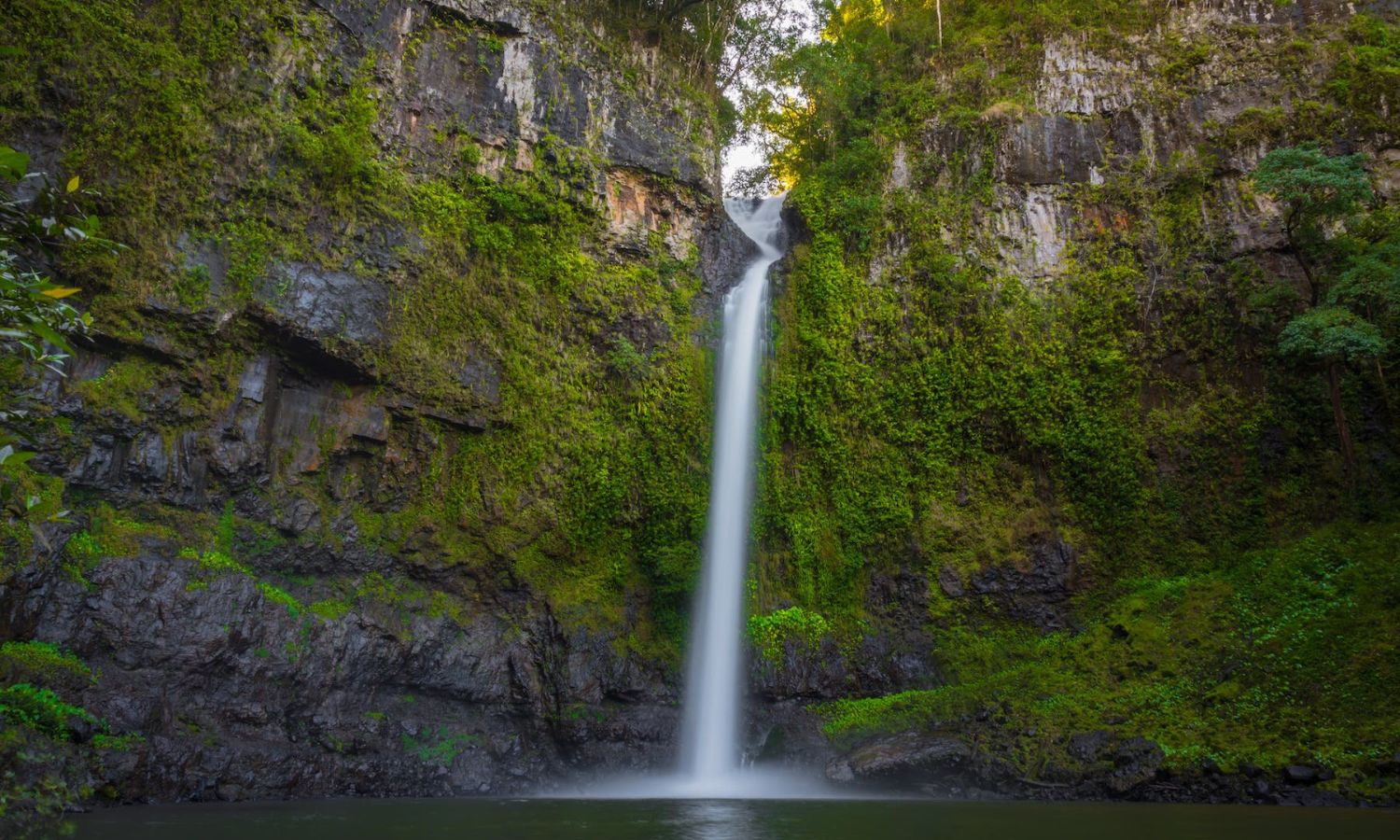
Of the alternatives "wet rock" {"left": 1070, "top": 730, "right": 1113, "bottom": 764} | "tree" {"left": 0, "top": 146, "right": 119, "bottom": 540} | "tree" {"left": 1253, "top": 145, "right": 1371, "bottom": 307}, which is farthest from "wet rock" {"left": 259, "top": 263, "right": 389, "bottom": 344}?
"tree" {"left": 1253, "top": 145, "right": 1371, "bottom": 307}

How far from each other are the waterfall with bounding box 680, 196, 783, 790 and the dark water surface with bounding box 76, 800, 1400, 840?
11.4ft

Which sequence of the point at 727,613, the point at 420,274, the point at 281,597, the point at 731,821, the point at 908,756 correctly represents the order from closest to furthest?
the point at 731,821
the point at 281,597
the point at 908,756
the point at 420,274
the point at 727,613

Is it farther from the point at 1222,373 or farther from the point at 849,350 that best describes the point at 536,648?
the point at 1222,373

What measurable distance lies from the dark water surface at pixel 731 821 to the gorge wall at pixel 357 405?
1.64 meters

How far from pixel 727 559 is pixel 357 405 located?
7295mm

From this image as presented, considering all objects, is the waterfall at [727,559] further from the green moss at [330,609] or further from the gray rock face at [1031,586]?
the green moss at [330,609]

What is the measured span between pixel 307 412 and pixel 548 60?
9311 mm

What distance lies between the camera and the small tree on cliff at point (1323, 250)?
1358 centimetres

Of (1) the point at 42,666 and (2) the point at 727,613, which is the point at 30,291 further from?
(2) the point at 727,613

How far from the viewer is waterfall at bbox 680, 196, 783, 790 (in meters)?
14.4

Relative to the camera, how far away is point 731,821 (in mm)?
8867

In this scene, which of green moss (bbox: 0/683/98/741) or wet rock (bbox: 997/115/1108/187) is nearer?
green moss (bbox: 0/683/98/741)

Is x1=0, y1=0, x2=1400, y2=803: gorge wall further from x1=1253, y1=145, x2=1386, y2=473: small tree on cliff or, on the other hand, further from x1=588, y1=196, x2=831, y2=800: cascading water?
x1=1253, y1=145, x2=1386, y2=473: small tree on cliff

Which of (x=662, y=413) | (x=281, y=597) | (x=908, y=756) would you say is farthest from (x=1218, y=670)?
(x=281, y=597)
